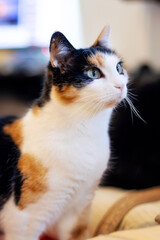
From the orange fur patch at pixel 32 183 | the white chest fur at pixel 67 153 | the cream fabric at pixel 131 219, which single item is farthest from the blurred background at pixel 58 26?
the orange fur patch at pixel 32 183

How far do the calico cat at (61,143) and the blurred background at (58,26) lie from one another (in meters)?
0.63

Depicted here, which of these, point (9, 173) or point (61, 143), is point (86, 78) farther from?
point (9, 173)

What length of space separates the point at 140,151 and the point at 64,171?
22.5 inches

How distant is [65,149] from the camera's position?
2.70 ft

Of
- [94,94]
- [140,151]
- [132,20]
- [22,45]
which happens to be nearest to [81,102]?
[94,94]

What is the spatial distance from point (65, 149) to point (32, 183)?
0.12 meters

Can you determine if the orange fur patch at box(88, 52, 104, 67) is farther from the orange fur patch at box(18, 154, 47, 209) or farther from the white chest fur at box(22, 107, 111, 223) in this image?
the orange fur patch at box(18, 154, 47, 209)

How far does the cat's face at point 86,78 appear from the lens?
0.76 meters

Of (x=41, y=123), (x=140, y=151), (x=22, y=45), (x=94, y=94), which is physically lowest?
(x=140, y=151)

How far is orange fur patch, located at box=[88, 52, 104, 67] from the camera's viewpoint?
0.78 metres

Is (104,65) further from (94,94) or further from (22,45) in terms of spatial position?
(22,45)

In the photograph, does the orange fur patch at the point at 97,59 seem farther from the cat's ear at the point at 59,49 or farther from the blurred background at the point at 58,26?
the blurred background at the point at 58,26

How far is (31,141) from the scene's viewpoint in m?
0.85

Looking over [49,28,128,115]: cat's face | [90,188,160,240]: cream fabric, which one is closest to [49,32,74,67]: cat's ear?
[49,28,128,115]: cat's face
